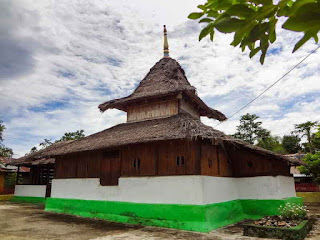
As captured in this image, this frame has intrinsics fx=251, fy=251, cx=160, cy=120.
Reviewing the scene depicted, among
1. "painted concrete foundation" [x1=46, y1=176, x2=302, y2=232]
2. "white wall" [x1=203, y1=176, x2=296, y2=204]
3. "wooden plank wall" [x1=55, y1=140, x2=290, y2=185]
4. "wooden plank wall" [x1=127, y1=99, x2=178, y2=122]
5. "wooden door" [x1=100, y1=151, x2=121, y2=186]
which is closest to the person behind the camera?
"painted concrete foundation" [x1=46, y1=176, x2=302, y2=232]

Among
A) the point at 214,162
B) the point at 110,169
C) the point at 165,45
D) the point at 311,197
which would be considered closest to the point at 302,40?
the point at 214,162

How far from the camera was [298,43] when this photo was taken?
143cm

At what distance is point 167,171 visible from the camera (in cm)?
977

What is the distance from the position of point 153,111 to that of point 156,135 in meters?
3.38

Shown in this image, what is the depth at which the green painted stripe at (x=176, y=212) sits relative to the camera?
8.79 metres

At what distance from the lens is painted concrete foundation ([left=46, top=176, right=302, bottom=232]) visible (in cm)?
899

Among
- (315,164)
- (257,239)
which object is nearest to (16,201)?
(257,239)

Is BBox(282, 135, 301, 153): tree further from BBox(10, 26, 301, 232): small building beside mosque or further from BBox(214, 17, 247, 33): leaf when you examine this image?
BBox(214, 17, 247, 33): leaf

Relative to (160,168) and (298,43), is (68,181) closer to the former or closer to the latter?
(160,168)

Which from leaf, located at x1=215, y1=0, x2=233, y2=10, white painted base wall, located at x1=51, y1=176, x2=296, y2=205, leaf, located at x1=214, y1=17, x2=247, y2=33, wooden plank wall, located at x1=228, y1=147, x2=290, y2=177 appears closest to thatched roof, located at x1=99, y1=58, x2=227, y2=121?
wooden plank wall, located at x1=228, y1=147, x2=290, y2=177

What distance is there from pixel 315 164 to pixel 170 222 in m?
11.9

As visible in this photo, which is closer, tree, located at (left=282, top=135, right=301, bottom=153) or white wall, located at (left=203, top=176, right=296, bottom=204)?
white wall, located at (left=203, top=176, right=296, bottom=204)

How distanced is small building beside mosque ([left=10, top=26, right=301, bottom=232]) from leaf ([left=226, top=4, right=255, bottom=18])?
7.27m

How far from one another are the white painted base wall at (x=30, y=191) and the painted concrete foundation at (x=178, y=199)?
6.00 m
